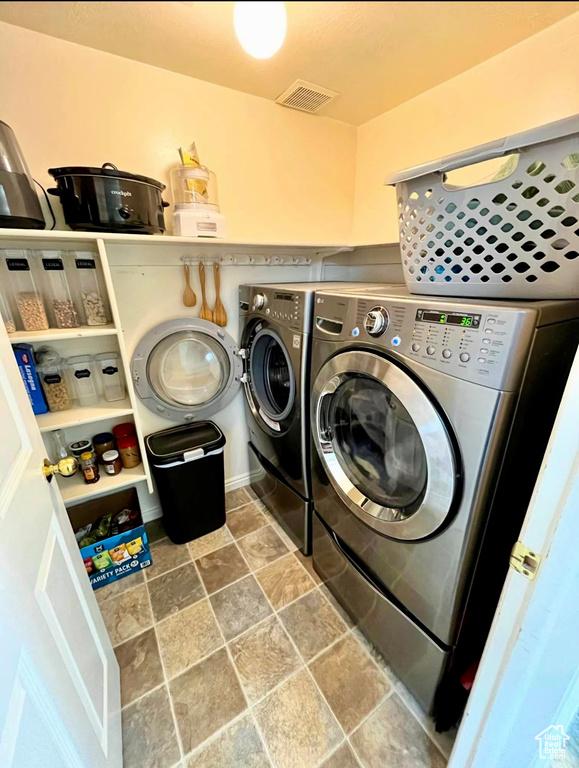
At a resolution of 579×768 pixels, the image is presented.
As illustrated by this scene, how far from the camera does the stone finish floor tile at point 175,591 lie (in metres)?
1.44

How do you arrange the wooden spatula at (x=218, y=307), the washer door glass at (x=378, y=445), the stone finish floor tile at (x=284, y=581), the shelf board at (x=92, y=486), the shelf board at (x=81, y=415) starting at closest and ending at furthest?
the washer door glass at (x=378, y=445) → the shelf board at (x=81, y=415) → the shelf board at (x=92, y=486) → the stone finish floor tile at (x=284, y=581) → the wooden spatula at (x=218, y=307)

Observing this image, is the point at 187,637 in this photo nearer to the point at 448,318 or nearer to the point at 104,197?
the point at 448,318

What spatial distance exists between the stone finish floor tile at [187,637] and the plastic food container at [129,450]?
0.70m

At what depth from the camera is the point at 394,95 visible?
2.79 feet

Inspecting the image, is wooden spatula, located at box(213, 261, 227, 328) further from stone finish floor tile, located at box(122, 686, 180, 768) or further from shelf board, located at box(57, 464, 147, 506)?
stone finish floor tile, located at box(122, 686, 180, 768)

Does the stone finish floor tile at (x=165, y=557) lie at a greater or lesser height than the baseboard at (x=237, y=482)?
lesser

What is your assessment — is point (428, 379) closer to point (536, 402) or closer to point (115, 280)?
point (536, 402)

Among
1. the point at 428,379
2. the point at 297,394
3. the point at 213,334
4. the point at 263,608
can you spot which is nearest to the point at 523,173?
the point at 428,379

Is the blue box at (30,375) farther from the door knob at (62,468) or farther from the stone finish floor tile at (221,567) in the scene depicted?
the stone finish floor tile at (221,567)

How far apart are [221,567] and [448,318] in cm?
156

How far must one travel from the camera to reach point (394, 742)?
3.39 ft

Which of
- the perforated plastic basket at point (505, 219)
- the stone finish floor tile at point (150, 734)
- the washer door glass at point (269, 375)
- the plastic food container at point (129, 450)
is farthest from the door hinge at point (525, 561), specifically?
the plastic food container at point (129, 450)

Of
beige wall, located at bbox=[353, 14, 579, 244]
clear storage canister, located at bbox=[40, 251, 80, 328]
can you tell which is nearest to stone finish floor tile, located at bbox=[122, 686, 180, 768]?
clear storage canister, located at bbox=[40, 251, 80, 328]

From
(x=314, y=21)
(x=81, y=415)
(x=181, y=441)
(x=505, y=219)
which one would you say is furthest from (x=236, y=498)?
(x=314, y=21)
